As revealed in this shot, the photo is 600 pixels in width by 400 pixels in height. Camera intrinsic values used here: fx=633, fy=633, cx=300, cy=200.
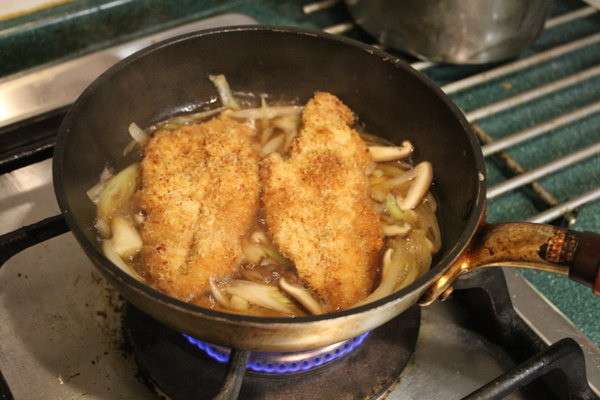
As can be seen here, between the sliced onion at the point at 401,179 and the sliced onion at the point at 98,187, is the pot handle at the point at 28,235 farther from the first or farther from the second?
the sliced onion at the point at 401,179

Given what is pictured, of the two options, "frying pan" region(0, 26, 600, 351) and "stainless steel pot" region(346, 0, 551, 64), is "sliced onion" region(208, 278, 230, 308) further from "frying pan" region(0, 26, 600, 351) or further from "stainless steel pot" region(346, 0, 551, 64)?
"stainless steel pot" region(346, 0, 551, 64)

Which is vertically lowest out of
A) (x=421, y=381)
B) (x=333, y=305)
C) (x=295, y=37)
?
(x=421, y=381)

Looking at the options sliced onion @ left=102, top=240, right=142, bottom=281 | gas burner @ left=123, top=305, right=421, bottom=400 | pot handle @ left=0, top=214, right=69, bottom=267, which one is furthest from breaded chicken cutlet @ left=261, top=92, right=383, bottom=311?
pot handle @ left=0, top=214, right=69, bottom=267

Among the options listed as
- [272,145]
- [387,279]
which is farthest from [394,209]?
[272,145]

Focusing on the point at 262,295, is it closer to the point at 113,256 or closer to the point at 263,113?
the point at 113,256

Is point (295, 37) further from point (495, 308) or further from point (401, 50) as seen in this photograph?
point (495, 308)

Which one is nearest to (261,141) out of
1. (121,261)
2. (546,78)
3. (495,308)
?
(121,261)

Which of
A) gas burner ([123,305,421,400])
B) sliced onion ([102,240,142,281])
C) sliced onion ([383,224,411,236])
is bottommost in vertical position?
gas burner ([123,305,421,400])
